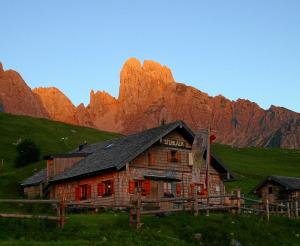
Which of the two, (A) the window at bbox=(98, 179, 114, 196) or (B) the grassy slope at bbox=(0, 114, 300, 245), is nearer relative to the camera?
(B) the grassy slope at bbox=(0, 114, 300, 245)

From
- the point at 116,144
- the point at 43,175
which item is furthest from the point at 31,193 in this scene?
the point at 116,144

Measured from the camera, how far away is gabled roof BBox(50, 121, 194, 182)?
4469 cm

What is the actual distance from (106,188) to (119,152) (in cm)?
351

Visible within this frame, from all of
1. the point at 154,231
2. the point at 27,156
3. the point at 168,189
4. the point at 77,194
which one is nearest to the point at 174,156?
the point at 168,189

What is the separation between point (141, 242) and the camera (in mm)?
25984

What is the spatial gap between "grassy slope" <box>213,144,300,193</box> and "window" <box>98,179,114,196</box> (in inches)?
1162

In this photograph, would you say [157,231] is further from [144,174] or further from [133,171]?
[144,174]

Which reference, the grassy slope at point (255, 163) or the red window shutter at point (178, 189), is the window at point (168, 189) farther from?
the grassy slope at point (255, 163)

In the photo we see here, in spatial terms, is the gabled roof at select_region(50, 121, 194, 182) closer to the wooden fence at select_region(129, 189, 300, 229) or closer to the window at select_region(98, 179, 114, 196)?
the window at select_region(98, 179, 114, 196)

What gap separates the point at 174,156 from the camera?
48844mm

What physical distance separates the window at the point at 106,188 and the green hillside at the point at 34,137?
19.5 meters

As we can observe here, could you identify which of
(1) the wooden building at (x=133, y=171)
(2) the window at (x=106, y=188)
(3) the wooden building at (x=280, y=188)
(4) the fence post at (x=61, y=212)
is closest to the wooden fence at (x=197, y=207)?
(1) the wooden building at (x=133, y=171)

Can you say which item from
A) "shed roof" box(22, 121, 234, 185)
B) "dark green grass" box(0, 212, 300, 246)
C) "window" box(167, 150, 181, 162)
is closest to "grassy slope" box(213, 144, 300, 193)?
"shed roof" box(22, 121, 234, 185)

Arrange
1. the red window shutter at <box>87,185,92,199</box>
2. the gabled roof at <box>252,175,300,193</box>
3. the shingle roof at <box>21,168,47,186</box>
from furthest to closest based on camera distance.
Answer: the gabled roof at <box>252,175,300,193</box>
the shingle roof at <box>21,168,47,186</box>
the red window shutter at <box>87,185,92,199</box>
